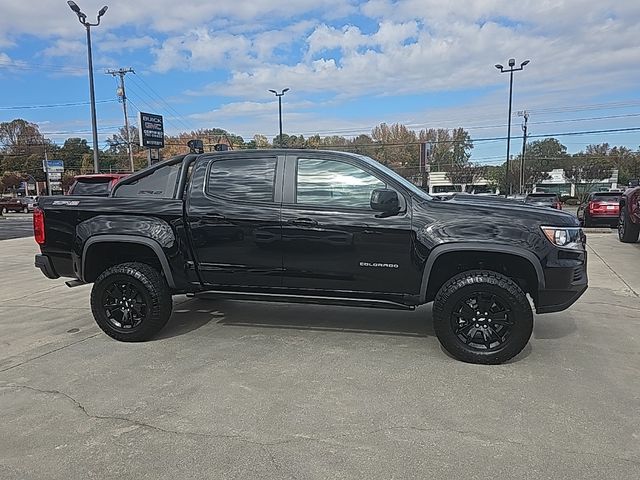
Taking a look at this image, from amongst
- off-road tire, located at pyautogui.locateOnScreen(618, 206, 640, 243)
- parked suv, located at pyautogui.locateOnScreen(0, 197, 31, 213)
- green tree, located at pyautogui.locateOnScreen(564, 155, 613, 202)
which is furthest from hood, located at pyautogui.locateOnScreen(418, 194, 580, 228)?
green tree, located at pyautogui.locateOnScreen(564, 155, 613, 202)

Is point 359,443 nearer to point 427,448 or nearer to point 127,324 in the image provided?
point 427,448

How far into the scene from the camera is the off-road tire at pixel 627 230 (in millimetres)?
12141

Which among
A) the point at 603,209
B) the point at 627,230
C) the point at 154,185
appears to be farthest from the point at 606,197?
the point at 154,185

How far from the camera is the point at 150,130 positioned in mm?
28672

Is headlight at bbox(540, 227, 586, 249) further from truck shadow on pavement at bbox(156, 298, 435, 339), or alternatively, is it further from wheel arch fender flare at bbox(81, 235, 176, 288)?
wheel arch fender flare at bbox(81, 235, 176, 288)

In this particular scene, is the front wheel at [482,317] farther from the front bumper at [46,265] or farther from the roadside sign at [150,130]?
the roadside sign at [150,130]

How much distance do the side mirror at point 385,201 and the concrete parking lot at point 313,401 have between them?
1318mm

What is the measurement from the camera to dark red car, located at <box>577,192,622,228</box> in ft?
56.5

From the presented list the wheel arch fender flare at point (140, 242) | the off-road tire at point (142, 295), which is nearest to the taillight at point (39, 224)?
the wheel arch fender flare at point (140, 242)

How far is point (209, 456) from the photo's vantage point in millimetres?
2945

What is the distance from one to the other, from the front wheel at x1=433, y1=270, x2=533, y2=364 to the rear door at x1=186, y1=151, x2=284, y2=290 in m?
1.57

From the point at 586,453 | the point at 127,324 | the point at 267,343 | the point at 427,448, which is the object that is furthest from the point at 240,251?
the point at 586,453

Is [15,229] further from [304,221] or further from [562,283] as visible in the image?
[562,283]

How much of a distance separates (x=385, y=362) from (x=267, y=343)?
1.21m
